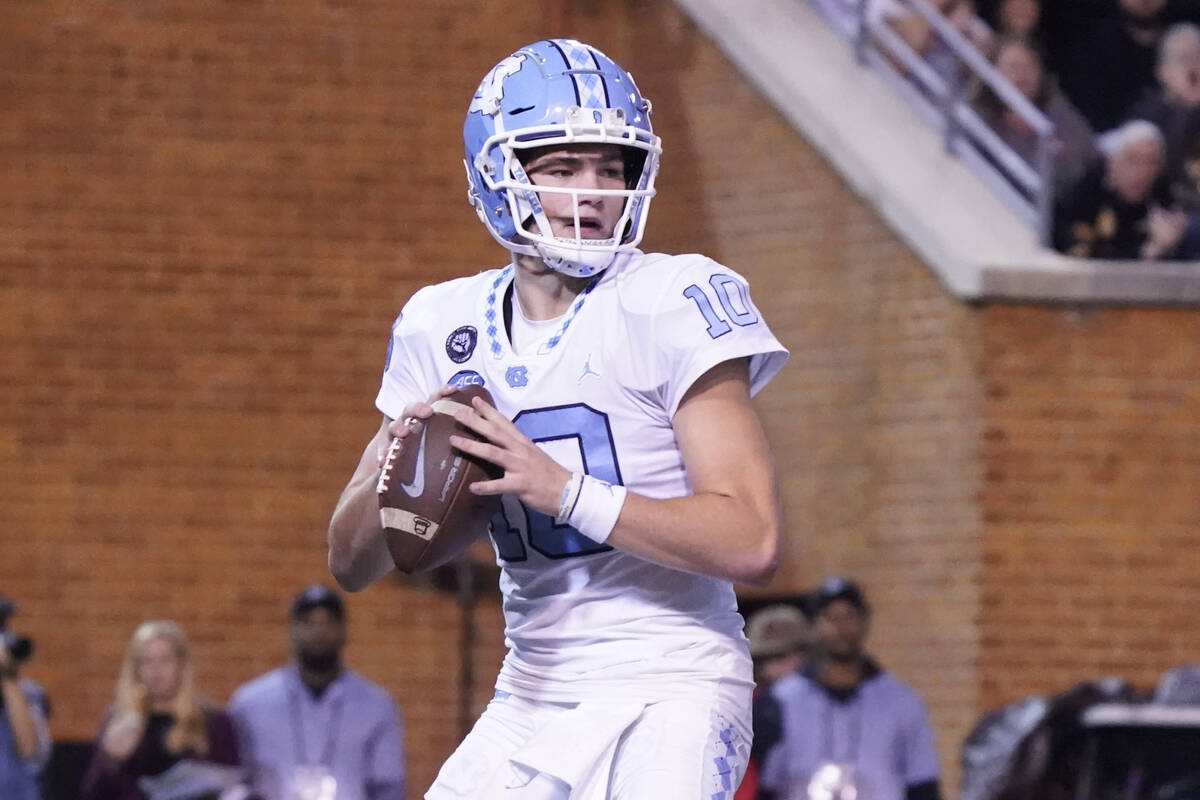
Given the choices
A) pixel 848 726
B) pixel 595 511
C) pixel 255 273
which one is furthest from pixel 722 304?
pixel 255 273

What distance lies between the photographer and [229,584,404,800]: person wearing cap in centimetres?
686

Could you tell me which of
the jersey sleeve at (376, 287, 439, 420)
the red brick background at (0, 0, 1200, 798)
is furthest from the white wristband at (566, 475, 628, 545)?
the red brick background at (0, 0, 1200, 798)

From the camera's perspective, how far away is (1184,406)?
744 centimetres

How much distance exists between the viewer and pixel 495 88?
3252mm

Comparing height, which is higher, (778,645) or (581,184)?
(581,184)

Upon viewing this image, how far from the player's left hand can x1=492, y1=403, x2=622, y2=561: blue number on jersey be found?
0.40 ft

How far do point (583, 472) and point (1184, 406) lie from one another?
194 inches

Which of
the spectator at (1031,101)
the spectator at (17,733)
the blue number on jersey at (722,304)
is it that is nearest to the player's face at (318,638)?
the spectator at (17,733)

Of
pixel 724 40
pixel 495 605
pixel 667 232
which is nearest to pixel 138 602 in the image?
pixel 495 605

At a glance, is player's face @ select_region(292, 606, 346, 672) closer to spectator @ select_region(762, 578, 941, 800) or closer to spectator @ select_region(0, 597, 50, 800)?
spectator @ select_region(0, 597, 50, 800)

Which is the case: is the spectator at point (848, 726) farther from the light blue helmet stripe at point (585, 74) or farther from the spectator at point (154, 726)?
the light blue helmet stripe at point (585, 74)

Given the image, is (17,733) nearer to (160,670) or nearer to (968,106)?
(160,670)

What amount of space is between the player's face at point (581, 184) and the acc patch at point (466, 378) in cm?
26

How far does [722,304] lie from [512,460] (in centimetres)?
42
